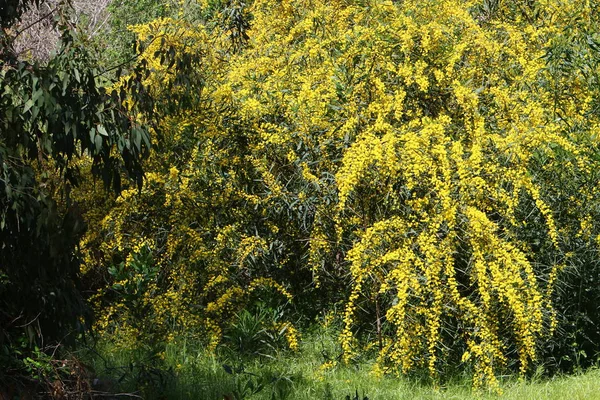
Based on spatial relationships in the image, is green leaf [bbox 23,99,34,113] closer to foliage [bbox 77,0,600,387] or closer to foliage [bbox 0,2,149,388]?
foliage [bbox 0,2,149,388]

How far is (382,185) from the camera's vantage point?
6.35 meters

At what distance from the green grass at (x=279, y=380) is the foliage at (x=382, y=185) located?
165 millimetres

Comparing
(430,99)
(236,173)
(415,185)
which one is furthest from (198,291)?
(430,99)

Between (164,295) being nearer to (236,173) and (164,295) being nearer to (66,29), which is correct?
(236,173)

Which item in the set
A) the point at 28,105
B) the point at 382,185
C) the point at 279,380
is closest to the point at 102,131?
the point at 28,105

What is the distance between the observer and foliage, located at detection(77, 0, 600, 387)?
5.91 m

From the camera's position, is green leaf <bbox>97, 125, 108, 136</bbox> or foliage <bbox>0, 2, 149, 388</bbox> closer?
foliage <bbox>0, 2, 149, 388</bbox>

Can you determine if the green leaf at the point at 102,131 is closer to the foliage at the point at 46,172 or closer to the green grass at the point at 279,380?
the foliage at the point at 46,172

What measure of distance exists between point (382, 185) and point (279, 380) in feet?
5.12

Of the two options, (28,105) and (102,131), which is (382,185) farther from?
(28,105)

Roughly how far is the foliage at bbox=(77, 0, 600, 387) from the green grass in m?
0.17

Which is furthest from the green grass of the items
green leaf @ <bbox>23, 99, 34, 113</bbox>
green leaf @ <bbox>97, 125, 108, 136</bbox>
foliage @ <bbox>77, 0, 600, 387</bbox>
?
green leaf @ <bbox>23, 99, 34, 113</bbox>

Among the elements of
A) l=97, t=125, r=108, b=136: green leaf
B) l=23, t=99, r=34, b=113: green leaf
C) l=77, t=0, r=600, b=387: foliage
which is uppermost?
l=23, t=99, r=34, b=113: green leaf

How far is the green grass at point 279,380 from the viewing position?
551 cm
